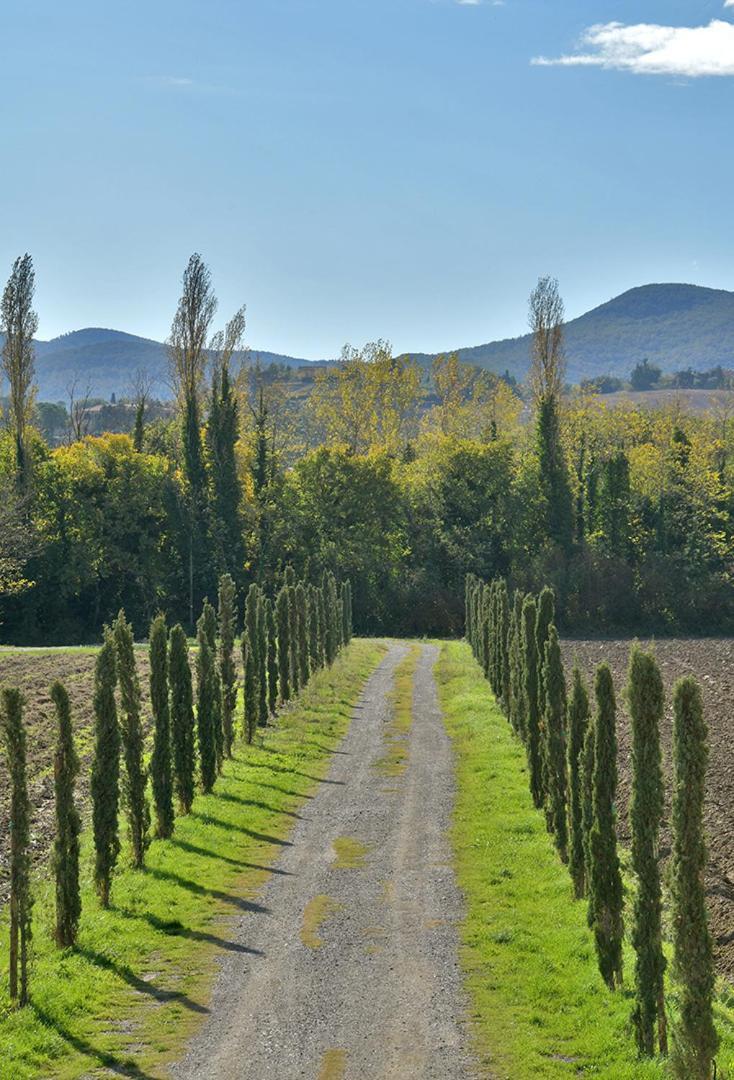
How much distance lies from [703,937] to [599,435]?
94909 mm

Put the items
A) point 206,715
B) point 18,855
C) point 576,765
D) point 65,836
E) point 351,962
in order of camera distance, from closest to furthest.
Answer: point 18,855 < point 351,962 < point 65,836 < point 576,765 < point 206,715

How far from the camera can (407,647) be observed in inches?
2660

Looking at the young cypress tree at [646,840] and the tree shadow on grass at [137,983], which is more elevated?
the young cypress tree at [646,840]

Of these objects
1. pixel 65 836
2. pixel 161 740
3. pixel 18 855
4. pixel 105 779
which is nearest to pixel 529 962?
pixel 65 836

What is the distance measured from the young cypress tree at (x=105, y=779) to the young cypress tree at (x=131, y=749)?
138cm

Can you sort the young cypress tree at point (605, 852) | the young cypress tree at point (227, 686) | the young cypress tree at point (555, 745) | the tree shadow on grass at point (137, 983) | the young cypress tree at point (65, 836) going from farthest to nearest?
the young cypress tree at point (227, 686) < the young cypress tree at point (555, 745) < the young cypress tree at point (65, 836) < the young cypress tree at point (605, 852) < the tree shadow on grass at point (137, 983)

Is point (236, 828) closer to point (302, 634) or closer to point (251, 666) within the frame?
point (251, 666)

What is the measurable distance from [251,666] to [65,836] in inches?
754

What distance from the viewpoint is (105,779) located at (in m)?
19.2

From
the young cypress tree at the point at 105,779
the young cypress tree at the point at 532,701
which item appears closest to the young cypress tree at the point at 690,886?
the young cypress tree at the point at 105,779

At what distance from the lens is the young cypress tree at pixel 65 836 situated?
1672 centimetres

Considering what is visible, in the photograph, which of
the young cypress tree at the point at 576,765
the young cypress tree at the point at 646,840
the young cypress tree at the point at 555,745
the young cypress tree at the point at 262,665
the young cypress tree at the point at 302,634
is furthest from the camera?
the young cypress tree at the point at 302,634

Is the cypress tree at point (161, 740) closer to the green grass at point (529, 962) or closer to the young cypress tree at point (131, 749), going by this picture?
the young cypress tree at point (131, 749)

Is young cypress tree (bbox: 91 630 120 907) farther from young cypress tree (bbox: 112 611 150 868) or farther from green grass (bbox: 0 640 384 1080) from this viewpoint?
young cypress tree (bbox: 112 611 150 868)
